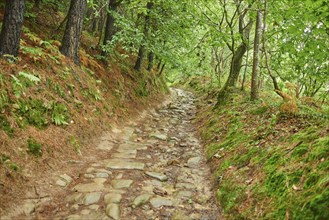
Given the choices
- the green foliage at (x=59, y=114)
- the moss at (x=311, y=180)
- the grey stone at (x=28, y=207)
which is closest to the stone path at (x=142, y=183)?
the grey stone at (x=28, y=207)

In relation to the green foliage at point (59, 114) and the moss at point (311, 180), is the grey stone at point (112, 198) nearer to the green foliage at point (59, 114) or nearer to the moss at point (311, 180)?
the green foliage at point (59, 114)

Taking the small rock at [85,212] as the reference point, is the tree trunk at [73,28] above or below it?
above

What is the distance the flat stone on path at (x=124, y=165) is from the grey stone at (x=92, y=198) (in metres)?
1.26

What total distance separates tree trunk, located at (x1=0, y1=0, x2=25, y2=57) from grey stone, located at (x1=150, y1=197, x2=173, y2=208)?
463 centimetres

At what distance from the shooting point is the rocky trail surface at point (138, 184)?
4.19 meters

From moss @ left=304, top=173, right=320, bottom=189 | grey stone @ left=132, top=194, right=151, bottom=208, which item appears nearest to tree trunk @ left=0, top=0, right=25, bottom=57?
grey stone @ left=132, top=194, right=151, bottom=208

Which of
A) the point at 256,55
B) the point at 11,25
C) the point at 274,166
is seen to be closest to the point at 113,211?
the point at 274,166

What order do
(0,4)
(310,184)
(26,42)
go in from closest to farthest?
1. (310,184)
2. (26,42)
3. (0,4)

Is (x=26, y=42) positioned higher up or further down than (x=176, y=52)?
further down

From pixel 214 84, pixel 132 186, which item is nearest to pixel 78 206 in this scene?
pixel 132 186

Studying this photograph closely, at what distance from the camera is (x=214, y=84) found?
21.3 metres

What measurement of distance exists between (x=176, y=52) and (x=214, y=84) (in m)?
7.98

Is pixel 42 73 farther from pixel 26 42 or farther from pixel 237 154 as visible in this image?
pixel 237 154

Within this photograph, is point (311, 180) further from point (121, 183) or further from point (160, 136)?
point (160, 136)
